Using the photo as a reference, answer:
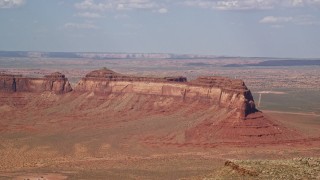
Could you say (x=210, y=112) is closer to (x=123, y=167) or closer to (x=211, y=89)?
(x=211, y=89)

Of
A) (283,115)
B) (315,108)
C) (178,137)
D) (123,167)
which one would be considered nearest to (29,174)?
(123,167)

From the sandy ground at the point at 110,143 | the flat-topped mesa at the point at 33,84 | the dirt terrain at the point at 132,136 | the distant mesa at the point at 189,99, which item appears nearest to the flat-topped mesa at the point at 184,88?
the distant mesa at the point at 189,99

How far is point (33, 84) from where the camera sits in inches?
5497

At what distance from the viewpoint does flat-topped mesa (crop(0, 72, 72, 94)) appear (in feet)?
453

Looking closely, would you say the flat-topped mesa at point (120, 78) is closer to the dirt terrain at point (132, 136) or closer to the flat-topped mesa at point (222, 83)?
the dirt terrain at point (132, 136)

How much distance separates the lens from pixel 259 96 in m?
197

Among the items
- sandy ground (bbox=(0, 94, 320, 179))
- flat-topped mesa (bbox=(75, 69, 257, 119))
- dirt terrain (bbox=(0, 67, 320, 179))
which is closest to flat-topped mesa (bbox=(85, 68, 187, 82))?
flat-topped mesa (bbox=(75, 69, 257, 119))

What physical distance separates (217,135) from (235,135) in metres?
2.98

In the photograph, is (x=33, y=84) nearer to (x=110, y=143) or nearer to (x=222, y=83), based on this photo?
(x=110, y=143)

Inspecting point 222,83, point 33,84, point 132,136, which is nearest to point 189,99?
point 222,83

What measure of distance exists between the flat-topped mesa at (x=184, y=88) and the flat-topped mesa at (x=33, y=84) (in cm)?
436

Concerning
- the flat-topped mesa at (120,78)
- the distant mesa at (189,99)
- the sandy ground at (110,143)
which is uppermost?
the flat-topped mesa at (120,78)

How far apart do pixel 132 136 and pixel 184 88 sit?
2331cm

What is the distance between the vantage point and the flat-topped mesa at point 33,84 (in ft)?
453
